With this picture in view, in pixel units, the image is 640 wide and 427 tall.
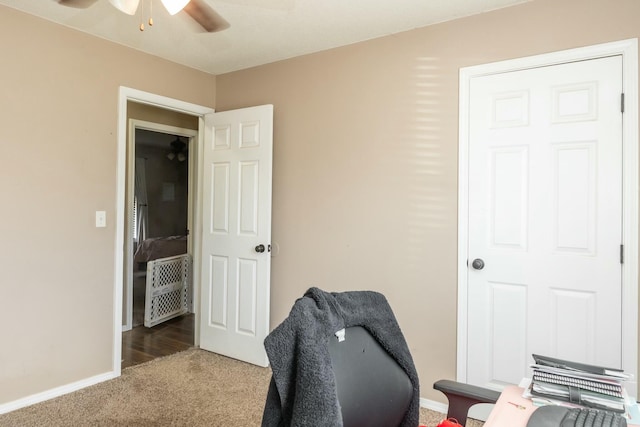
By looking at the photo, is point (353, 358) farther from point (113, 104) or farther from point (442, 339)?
point (113, 104)

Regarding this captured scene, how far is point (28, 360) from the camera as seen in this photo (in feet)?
8.69

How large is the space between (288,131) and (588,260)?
225 centimetres

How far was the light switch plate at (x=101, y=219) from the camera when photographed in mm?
2996

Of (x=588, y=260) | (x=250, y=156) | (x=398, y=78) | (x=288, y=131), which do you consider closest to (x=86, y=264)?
(x=250, y=156)

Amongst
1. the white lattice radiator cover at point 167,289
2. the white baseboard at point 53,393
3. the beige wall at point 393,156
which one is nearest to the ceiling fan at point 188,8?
the beige wall at point 393,156

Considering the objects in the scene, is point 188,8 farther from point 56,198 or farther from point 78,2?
point 56,198

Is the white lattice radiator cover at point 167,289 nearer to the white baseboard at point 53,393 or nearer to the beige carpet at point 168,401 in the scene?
the beige carpet at point 168,401

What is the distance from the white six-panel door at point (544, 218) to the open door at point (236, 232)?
5.28 feet

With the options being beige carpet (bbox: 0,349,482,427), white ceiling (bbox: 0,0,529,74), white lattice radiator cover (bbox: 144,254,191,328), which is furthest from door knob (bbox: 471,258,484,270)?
white lattice radiator cover (bbox: 144,254,191,328)

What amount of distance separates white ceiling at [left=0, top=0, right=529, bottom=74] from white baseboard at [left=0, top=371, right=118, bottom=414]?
8.03ft

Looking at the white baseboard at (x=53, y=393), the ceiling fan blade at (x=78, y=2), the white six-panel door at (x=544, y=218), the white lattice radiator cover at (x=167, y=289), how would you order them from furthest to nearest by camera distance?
the white lattice radiator cover at (x=167, y=289)
the white baseboard at (x=53, y=393)
the white six-panel door at (x=544, y=218)
the ceiling fan blade at (x=78, y=2)

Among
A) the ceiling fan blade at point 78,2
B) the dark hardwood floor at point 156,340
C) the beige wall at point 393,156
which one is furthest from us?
the dark hardwood floor at point 156,340

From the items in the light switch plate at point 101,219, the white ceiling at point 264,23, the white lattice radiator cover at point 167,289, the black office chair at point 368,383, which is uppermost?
the white ceiling at point 264,23

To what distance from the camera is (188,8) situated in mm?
1904
